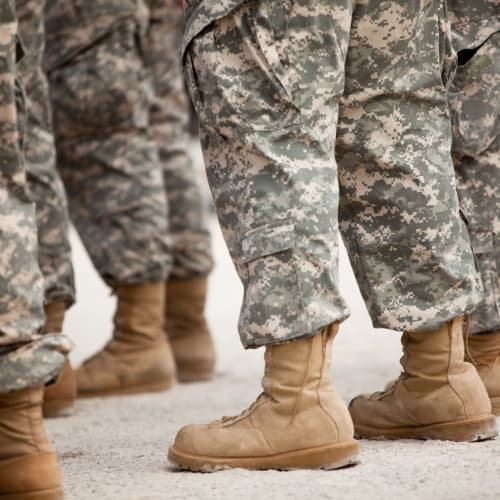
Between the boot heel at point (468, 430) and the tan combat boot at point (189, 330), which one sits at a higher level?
the tan combat boot at point (189, 330)

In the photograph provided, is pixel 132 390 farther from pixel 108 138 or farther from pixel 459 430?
pixel 459 430

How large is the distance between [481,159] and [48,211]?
109 cm

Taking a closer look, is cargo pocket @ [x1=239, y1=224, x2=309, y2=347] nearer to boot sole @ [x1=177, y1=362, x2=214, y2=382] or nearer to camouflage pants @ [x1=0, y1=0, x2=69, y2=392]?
camouflage pants @ [x1=0, y1=0, x2=69, y2=392]

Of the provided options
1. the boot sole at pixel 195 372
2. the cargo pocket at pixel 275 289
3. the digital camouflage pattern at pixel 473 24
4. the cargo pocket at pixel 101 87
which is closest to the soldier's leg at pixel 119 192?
the cargo pocket at pixel 101 87

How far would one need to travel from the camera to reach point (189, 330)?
3.92 metres

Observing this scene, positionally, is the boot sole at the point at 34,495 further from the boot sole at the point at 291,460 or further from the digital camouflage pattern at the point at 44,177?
the digital camouflage pattern at the point at 44,177

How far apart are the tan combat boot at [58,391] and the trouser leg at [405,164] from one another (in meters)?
1.05

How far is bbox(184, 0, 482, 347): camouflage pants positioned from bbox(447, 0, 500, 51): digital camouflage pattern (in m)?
0.23

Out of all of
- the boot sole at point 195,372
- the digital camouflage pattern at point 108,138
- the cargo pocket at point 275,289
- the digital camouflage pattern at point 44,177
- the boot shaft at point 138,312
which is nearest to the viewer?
the cargo pocket at point 275,289

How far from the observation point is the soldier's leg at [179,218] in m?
3.89

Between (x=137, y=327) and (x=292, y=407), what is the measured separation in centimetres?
150

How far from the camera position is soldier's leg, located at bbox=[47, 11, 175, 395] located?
3.47m

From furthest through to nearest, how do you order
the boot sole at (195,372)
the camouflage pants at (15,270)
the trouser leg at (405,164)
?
the boot sole at (195,372), the trouser leg at (405,164), the camouflage pants at (15,270)

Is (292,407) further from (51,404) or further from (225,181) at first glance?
(51,404)
